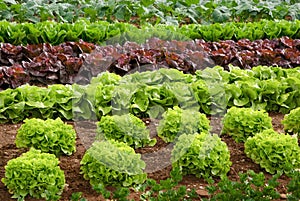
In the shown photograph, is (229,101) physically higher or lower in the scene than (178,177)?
lower

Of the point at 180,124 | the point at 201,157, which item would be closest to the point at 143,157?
the point at 180,124

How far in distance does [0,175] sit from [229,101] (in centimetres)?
291

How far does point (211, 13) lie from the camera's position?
12664mm

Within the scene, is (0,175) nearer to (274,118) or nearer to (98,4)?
(274,118)

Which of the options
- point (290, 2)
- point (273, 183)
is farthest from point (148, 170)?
point (290, 2)

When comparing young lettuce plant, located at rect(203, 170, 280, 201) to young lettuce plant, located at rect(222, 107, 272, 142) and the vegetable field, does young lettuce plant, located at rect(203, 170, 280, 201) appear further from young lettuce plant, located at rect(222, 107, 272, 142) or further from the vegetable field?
young lettuce plant, located at rect(222, 107, 272, 142)

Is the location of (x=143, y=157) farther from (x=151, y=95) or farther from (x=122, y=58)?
(x=122, y=58)

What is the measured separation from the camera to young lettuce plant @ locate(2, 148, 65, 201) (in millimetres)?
4955

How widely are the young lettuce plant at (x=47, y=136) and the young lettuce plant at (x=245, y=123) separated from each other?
165cm

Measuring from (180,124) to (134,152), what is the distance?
2.96 ft

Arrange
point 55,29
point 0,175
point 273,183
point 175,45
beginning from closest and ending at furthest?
point 273,183 < point 0,175 < point 175,45 < point 55,29

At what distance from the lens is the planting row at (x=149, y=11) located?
464 inches

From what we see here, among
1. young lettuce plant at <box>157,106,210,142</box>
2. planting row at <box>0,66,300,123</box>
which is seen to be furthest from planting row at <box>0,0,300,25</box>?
young lettuce plant at <box>157,106,210,142</box>

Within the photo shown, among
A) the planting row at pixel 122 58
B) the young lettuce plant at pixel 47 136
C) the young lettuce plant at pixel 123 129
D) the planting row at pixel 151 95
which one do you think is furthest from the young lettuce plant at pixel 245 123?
the planting row at pixel 122 58
